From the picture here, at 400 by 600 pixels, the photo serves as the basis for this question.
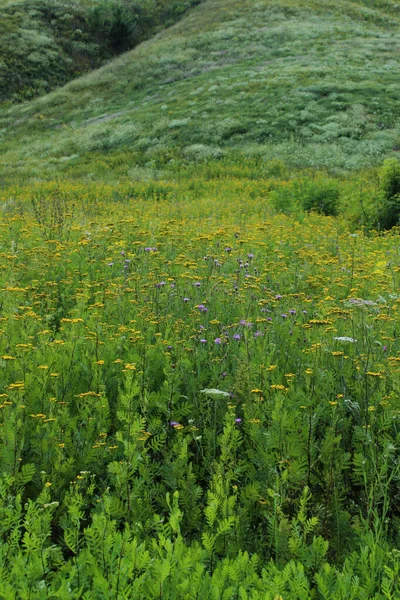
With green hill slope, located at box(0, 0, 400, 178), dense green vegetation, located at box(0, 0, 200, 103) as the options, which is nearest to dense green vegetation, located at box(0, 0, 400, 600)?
green hill slope, located at box(0, 0, 400, 178)

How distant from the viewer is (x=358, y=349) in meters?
3.98

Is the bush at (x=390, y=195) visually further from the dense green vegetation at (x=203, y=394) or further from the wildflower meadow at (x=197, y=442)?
the wildflower meadow at (x=197, y=442)

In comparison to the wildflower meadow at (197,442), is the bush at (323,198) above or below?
below

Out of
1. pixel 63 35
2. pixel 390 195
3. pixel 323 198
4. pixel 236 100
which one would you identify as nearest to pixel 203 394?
pixel 390 195

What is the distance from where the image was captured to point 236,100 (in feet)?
93.9

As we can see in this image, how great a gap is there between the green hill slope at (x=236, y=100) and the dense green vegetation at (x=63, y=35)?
4.30 meters

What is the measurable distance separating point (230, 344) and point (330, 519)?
5.64 ft

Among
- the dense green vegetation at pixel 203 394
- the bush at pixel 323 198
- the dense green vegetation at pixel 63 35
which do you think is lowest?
the bush at pixel 323 198

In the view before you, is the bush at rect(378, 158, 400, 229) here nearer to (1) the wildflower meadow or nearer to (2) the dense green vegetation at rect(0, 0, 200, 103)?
(1) the wildflower meadow

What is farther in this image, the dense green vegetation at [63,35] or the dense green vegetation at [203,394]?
the dense green vegetation at [63,35]

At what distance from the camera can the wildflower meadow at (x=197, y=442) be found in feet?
7.09

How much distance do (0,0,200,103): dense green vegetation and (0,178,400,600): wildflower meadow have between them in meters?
40.3

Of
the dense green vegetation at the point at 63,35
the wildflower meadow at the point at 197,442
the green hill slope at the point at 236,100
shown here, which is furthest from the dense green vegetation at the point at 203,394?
the dense green vegetation at the point at 63,35

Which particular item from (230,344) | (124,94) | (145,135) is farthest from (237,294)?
(124,94)
